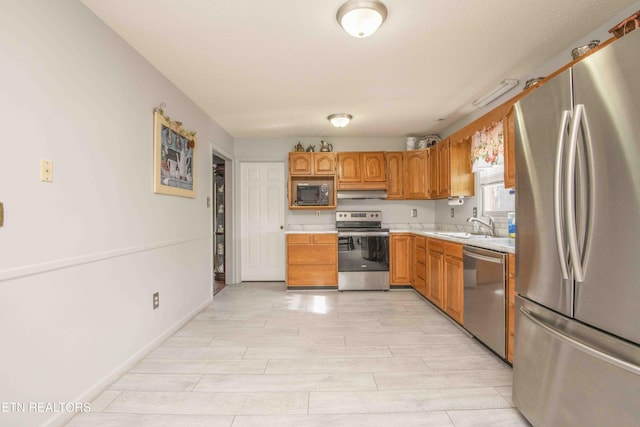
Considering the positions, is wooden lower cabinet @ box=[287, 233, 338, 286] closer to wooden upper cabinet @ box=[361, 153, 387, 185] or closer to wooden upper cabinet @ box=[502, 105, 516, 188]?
wooden upper cabinet @ box=[361, 153, 387, 185]

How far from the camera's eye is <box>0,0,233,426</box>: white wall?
135 cm

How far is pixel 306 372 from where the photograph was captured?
2096 millimetres

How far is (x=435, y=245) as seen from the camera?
135 inches

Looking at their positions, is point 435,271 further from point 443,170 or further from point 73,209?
point 73,209

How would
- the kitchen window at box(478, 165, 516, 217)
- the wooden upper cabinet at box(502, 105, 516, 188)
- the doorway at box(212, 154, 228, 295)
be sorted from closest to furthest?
the wooden upper cabinet at box(502, 105, 516, 188)
the kitchen window at box(478, 165, 516, 217)
the doorway at box(212, 154, 228, 295)

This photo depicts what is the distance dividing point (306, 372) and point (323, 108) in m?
2.77

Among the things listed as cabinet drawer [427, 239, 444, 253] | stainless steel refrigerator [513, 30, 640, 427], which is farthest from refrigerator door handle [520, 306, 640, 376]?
cabinet drawer [427, 239, 444, 253]

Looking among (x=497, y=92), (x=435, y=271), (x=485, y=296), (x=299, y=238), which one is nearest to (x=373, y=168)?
(x=299, y=238)

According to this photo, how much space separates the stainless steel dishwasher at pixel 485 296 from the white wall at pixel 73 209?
8.89ft

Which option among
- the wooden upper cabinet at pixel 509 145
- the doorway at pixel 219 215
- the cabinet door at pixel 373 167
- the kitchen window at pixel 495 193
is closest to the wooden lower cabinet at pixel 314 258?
the cabinet door at pixel 373 167

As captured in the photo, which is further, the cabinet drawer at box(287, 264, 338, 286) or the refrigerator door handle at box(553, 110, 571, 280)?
the cabinet drawer at box(287, 264, 338, 286)

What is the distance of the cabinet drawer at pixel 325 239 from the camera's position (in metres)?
4.36

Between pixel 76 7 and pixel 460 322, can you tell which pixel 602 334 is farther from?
pixel 76 7

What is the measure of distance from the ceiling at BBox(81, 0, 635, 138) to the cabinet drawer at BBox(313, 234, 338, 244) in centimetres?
180
